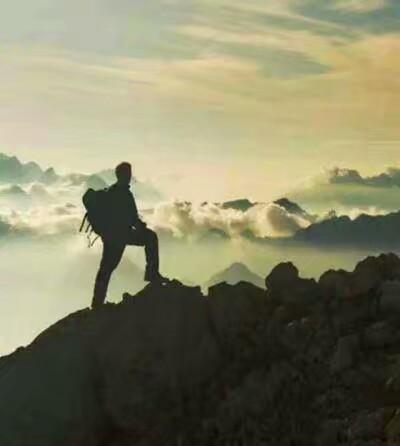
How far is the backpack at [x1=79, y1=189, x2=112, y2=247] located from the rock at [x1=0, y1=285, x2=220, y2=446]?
2.28 m

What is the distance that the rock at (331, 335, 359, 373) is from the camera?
23.6 meters

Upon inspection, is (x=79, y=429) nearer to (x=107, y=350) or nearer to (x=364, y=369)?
A: (x=107, y=350)

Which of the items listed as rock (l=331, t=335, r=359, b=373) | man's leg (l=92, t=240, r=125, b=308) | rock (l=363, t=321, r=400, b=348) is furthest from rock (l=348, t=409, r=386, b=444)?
man's leg (l=92, t=240, r=125, b=308)

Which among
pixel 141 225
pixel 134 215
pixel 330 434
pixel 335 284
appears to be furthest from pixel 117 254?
pixel 330 434

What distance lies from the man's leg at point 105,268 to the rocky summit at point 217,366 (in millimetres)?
480

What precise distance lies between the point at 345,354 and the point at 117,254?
7.40 metres

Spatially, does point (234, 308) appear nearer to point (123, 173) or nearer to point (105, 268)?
point (105, 268)

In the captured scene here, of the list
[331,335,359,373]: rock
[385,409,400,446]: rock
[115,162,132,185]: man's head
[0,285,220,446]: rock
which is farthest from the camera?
[115,162,132,185]: man's head

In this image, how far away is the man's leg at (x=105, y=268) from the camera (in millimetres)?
27047

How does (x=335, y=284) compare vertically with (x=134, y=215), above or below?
below

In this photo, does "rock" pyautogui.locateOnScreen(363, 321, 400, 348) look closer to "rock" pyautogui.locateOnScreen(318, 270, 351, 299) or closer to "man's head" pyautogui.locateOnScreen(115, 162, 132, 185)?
"rock" pyautogui.locateOnScreen(318, 270, 351, 299)

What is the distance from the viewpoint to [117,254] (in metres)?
27.2

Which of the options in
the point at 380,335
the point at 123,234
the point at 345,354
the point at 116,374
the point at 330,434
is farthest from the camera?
the point at 123,234

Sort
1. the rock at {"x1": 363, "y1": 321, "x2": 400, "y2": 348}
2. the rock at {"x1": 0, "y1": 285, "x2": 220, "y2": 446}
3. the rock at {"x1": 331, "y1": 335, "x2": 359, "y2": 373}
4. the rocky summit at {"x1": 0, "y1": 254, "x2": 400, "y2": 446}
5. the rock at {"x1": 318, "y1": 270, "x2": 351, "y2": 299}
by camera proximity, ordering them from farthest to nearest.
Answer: the rock at {"x1": 318, "y1": 270, "x2": 351, "y2": 299} → the rock at {"x1": 0, "y1": 285, "x2": 220, "y2": 446} → the rock at {"x1": 363, "y1": 321, "x2": 400, "y2": 348} → the rock at {"x1": 331, "y1": 335, "x2": 359, "y2": 373} → the rocky summit at {"x1": 0, "y1": 254, "x2": 400, "y2": 446}
